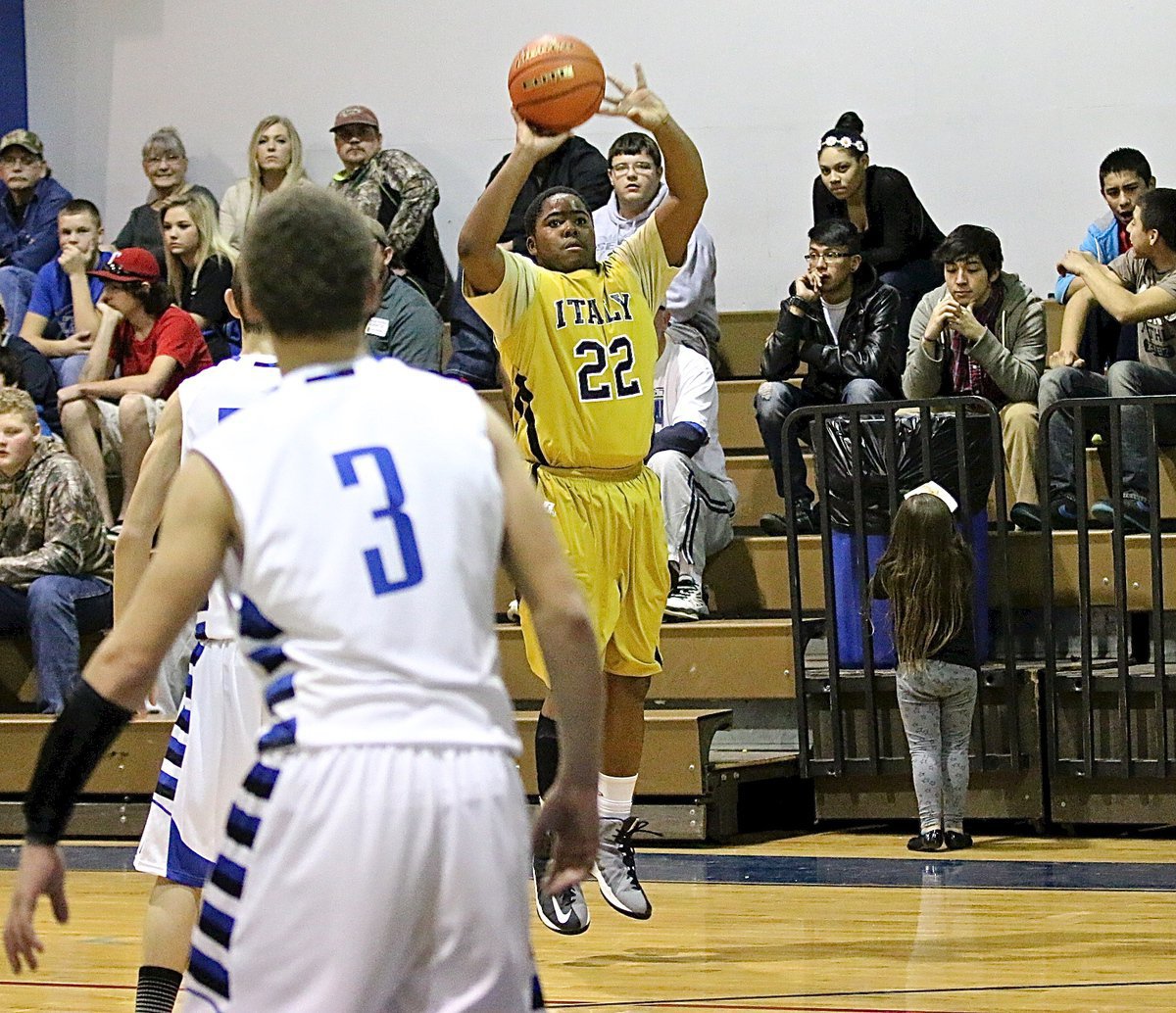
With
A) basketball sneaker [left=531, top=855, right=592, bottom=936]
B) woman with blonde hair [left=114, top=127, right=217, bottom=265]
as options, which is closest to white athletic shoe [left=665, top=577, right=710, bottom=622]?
basketball sneaker [left=531, top=855, right=592, bottom=936]

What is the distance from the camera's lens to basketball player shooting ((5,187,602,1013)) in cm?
207

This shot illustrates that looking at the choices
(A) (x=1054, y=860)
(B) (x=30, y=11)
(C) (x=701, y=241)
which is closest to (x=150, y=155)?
(B) (x=30, y=11)

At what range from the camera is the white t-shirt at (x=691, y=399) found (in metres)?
7.82

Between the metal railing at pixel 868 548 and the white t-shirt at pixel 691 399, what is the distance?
0.75 m

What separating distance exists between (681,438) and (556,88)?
2994 millimetres

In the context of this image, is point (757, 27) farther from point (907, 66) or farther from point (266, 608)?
point (266, 608)

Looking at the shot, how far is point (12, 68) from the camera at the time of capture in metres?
11.2

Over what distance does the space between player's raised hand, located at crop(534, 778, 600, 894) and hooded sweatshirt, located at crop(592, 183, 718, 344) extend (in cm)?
604

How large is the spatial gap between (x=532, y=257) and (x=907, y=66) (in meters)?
4.91

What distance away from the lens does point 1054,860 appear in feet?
20.6

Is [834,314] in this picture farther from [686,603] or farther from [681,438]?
[686,603]

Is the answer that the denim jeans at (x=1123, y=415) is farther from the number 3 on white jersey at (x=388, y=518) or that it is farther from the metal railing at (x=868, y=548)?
the number 3 on white jersey at (x=388, y=518)

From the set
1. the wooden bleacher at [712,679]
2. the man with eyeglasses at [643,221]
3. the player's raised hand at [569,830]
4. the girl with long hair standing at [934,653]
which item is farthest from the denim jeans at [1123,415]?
the player's raised hand at [569,830]

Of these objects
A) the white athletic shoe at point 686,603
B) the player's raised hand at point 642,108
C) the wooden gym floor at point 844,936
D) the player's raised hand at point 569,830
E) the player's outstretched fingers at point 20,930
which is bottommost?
the wooden gym floor at point 844,936
